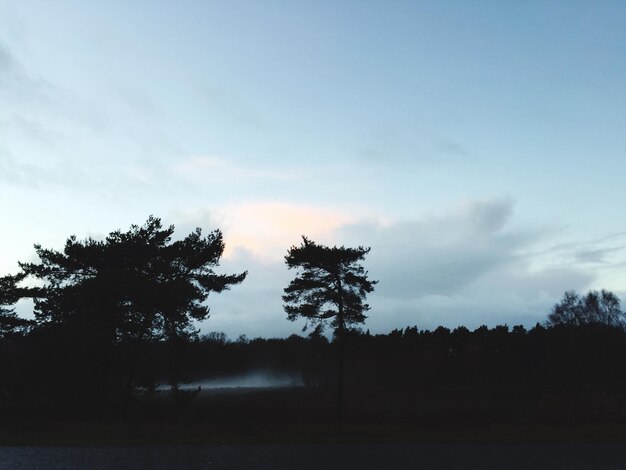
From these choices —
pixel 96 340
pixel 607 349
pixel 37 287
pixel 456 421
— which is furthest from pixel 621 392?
pixel 37 287

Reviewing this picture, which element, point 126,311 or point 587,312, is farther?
point 587,312

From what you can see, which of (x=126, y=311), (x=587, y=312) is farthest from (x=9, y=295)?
(x=587, y=312)

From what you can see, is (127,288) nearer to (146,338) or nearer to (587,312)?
(146,338)

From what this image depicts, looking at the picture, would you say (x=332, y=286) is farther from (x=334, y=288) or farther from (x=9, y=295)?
(x=9, y=295)

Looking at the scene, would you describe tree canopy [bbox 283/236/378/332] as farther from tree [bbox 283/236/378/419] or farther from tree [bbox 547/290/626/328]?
tree [bbox 547/290/626/328]

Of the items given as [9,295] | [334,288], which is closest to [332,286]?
[334,288]

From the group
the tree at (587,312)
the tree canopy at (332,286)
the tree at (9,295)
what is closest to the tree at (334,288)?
the tree canopy at (332,286)

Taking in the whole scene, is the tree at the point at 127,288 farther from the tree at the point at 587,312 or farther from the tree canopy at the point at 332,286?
the tree at the point at 587,312

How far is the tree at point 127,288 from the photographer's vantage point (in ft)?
102

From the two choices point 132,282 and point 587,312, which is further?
point 587,312

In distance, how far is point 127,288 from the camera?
3069 centimetres

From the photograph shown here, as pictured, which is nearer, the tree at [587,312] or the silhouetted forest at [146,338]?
the silhouetted forest at [146,338]

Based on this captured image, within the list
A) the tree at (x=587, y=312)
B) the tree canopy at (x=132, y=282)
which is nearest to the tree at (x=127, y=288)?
the tree canopy at (x=132, y=282)

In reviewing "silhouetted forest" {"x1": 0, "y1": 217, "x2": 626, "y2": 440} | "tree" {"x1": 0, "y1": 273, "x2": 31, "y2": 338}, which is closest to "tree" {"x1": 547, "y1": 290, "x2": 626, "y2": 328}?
"silhouetted forest" {"x1": 0, "y1": 217, "x2": 626, "y2": 440}
